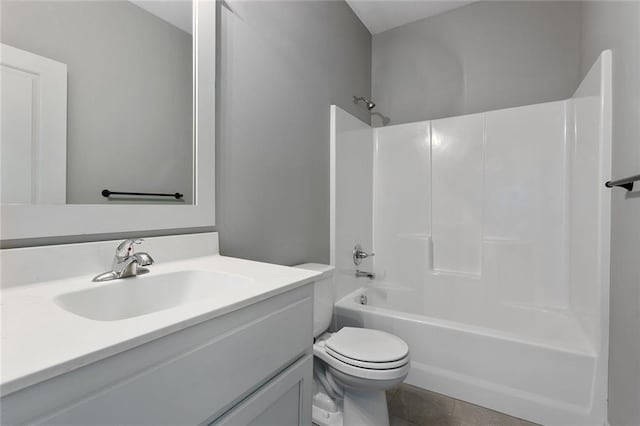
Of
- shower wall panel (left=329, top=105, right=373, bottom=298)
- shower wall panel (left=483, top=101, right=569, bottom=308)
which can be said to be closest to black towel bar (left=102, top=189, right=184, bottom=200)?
shower wall panel (left=329, top=105, right=373, bottom=298)

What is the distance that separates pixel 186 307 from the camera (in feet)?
1.91

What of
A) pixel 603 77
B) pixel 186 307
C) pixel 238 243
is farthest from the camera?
pixel 603 77

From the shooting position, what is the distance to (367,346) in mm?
1338

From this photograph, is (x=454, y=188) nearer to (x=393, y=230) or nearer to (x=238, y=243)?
(x=393, y=230)

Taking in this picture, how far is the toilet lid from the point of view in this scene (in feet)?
4.08

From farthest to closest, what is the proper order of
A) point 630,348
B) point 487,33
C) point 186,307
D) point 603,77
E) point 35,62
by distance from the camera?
1. point 487,33
2. point 603,77
3. point 630,348
4. point 35,62
5. point 186,307

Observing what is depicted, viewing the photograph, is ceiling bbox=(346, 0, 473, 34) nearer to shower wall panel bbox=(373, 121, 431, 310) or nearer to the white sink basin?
shower wall panel bbox=(373, 121, 431, 310)

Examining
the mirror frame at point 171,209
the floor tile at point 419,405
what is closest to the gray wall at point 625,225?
the floor tile at point 419,405

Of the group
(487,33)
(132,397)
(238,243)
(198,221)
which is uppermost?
(487,33)

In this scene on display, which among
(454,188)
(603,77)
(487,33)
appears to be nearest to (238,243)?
(454,188)

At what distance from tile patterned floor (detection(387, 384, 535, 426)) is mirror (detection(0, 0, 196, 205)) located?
4.93 feet

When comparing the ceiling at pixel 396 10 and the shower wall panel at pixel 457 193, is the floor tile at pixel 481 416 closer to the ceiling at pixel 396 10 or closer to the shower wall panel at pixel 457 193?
the shower wall panel at pixel 457 193

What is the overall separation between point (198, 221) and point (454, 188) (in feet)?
6.21

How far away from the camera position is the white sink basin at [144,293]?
2.35 ft
